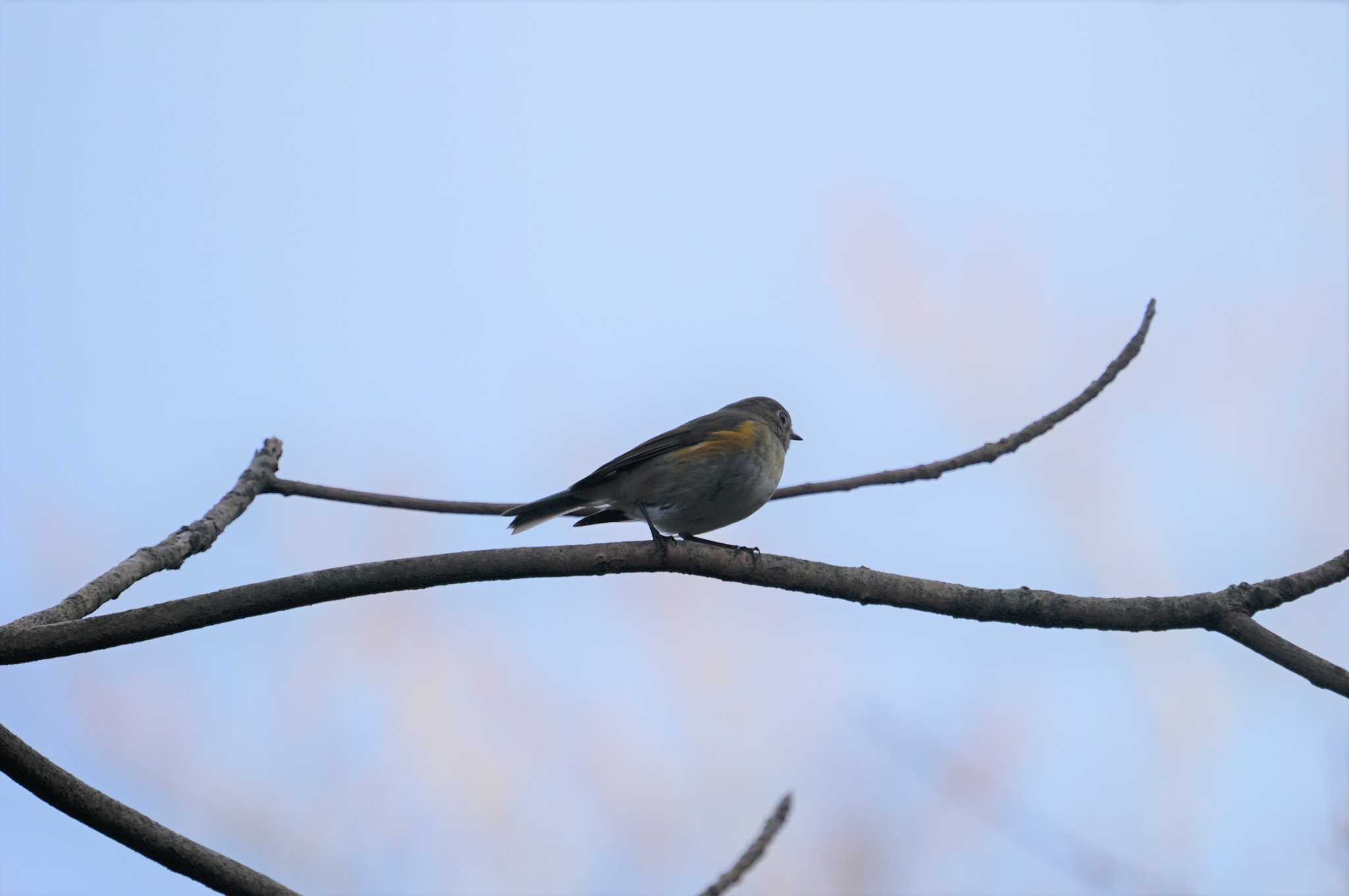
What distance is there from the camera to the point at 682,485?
255 inches

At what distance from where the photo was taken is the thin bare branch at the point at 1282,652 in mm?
3623

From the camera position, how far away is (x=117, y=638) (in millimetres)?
3506

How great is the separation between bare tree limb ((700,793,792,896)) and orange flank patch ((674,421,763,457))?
3.68 meters

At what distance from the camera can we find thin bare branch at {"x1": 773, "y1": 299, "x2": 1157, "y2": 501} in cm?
508

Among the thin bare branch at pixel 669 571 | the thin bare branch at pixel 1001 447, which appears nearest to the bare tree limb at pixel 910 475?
the thin bare branch at pixel 1001 447

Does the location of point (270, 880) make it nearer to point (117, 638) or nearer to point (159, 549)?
point (117, 638)

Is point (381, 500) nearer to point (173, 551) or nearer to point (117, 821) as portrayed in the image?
point (173, 551)

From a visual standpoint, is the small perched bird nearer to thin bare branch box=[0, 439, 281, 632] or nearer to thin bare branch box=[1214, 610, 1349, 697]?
thin bare branch box=[0, 439, 281, 632]

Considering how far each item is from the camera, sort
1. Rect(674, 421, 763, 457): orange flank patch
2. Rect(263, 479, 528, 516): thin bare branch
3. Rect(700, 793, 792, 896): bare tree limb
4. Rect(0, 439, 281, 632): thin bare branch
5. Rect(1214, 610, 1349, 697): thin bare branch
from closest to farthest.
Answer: Rect(700, 793, 792, 896): bare tree limb → Rect(1214, 610, 1349, 697): thin bare branch → Rect(0, 439, 281, 632): thin bare branch → Rect(263, 479, 528, 516): thin bare branch → Rect(674, 421, 763, 457): orange flank patch

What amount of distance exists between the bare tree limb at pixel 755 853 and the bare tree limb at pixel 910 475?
286cm

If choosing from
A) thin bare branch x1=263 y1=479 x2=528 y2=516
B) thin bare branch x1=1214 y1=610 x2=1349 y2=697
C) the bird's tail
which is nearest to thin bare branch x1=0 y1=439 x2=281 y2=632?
→ thin bare branch x1=263 y1=479 x2=528 y2=516

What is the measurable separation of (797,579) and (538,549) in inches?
38.2

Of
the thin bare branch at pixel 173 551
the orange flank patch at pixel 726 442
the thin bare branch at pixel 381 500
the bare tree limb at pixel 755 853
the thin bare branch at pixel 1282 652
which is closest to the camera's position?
the bare tree limb at pixel 755 853

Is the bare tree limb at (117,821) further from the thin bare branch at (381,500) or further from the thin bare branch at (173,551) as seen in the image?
the thin bare branch at (381,500)
